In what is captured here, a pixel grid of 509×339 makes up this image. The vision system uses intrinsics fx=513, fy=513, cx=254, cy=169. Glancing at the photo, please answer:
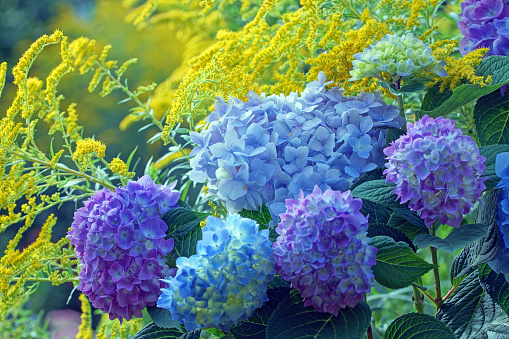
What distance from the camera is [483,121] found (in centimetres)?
54

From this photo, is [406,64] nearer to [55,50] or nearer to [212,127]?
[212,127]

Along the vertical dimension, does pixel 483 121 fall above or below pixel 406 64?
below

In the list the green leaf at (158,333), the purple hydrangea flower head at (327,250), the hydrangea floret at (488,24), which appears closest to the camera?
the purple hydrangea flower head at (327,250)

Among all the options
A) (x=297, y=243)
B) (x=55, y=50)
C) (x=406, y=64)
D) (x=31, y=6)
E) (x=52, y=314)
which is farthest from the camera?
(x=31, y=6)

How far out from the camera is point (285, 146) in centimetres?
48

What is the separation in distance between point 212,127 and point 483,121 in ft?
0.94

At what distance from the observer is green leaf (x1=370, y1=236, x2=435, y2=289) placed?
0.39 meters

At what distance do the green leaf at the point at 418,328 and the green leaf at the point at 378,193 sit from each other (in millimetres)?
98

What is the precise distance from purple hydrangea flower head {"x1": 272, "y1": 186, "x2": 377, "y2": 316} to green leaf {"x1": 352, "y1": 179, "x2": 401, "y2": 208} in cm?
5

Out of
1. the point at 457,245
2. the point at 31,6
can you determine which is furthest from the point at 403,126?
the point at 31,6

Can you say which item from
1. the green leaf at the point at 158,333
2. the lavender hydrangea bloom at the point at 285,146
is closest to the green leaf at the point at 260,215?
the lavender hydrangea bloom at the point at 285,146

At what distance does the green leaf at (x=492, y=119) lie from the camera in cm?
54

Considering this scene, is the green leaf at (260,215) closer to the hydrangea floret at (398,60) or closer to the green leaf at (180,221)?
the green leaf at (180,221)

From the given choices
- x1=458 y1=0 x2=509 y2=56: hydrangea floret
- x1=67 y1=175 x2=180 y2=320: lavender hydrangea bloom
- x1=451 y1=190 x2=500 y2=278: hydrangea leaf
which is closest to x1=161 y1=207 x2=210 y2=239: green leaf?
x1=67 y1=175 x2=180 y2=320: lavender hydrangea bloom
